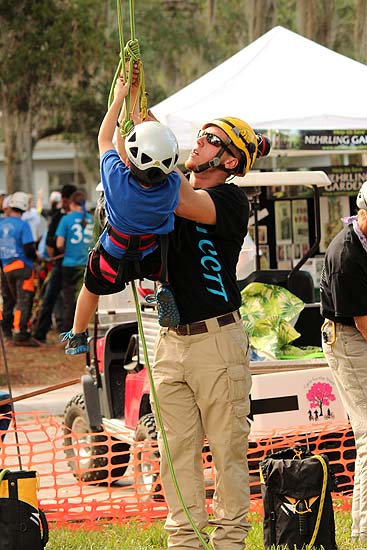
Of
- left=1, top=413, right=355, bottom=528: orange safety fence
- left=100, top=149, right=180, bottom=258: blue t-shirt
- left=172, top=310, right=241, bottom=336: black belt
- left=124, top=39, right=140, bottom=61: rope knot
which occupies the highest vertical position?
left=124, top=39, right=140, bottom=61: rope knot

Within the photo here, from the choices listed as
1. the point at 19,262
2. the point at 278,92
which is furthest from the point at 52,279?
the point at 278,92

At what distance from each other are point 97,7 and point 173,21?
747cm

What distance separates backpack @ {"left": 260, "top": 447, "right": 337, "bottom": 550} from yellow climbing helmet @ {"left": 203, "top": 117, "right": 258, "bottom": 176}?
1.53 metres

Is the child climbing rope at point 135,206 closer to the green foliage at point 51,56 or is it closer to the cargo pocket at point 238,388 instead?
the cargo pocket at point 238,388

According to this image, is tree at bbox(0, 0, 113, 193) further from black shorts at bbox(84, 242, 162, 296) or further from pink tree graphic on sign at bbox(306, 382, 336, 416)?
black shorts at bbox(84, 242, 162, 296)

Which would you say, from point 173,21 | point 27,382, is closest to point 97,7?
point 173,21

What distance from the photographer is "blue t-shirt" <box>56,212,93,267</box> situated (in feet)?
55.1

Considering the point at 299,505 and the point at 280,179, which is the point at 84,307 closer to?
the point at 299,505

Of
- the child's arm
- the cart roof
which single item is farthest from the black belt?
the cart roof

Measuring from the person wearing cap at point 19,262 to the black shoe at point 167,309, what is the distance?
11866 millimetres

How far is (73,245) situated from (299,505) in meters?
11.3

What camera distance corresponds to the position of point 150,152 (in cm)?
473

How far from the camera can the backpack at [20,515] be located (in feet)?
17.4

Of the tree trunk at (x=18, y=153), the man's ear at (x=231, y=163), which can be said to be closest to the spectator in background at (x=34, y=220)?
the tree trunk at (x=18, y=153)
